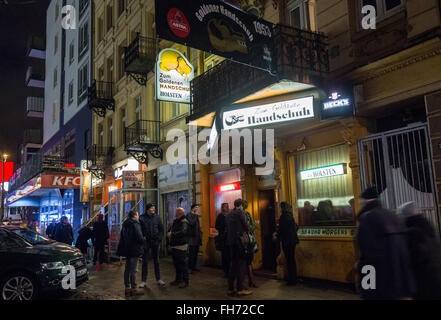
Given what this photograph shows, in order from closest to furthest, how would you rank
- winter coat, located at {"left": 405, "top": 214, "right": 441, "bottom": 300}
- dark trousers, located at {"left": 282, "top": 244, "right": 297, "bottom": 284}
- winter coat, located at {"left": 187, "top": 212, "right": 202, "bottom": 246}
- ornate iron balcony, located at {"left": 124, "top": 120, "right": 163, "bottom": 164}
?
winter coat, located at {"left": 405, "top": 214, "right": 441, "bottom": 300}
dark trousers, located at {"left": 282, "top": 244, "right": 297, "bottom": 284}
winter coat, located at {"left": 187, "top": 212, "right": 202, "bottom": 246}
ornate iron balcony, located at {"left": 124, "top": 120, "right": 163, "bottom": 164}

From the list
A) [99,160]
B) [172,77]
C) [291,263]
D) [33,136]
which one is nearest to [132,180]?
[172,77]

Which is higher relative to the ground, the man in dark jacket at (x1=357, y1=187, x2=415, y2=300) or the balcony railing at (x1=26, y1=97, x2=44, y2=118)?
the balcony railing at (x1=26, y1=97, x2=44, y2=118)

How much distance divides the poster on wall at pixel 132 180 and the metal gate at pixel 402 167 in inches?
406

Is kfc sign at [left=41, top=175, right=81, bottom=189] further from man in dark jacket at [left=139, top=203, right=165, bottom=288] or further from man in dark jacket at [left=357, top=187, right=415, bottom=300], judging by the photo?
man in dark jacket at [left=357, top=187, right=415, bottom=300]

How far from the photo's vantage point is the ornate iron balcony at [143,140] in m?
16.6

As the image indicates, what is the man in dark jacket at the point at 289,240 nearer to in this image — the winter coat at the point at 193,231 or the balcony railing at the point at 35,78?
the winter coat at the point at 193,231

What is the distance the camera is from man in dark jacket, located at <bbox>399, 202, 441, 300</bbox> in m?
4.57

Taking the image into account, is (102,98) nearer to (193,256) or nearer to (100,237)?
(100,237)

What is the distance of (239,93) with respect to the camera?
9.69 meters

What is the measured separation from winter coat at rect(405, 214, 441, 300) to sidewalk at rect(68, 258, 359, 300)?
3.55 metres

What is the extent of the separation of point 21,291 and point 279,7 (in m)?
9.11

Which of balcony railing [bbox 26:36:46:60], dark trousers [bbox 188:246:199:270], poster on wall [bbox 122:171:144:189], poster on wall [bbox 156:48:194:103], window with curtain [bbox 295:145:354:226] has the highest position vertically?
balcony railing [bbox 26:36:46:60]

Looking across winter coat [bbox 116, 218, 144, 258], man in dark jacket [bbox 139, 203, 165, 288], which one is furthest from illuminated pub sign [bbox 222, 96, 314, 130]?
winter coat [bbox 116, 218, 144, 258]
